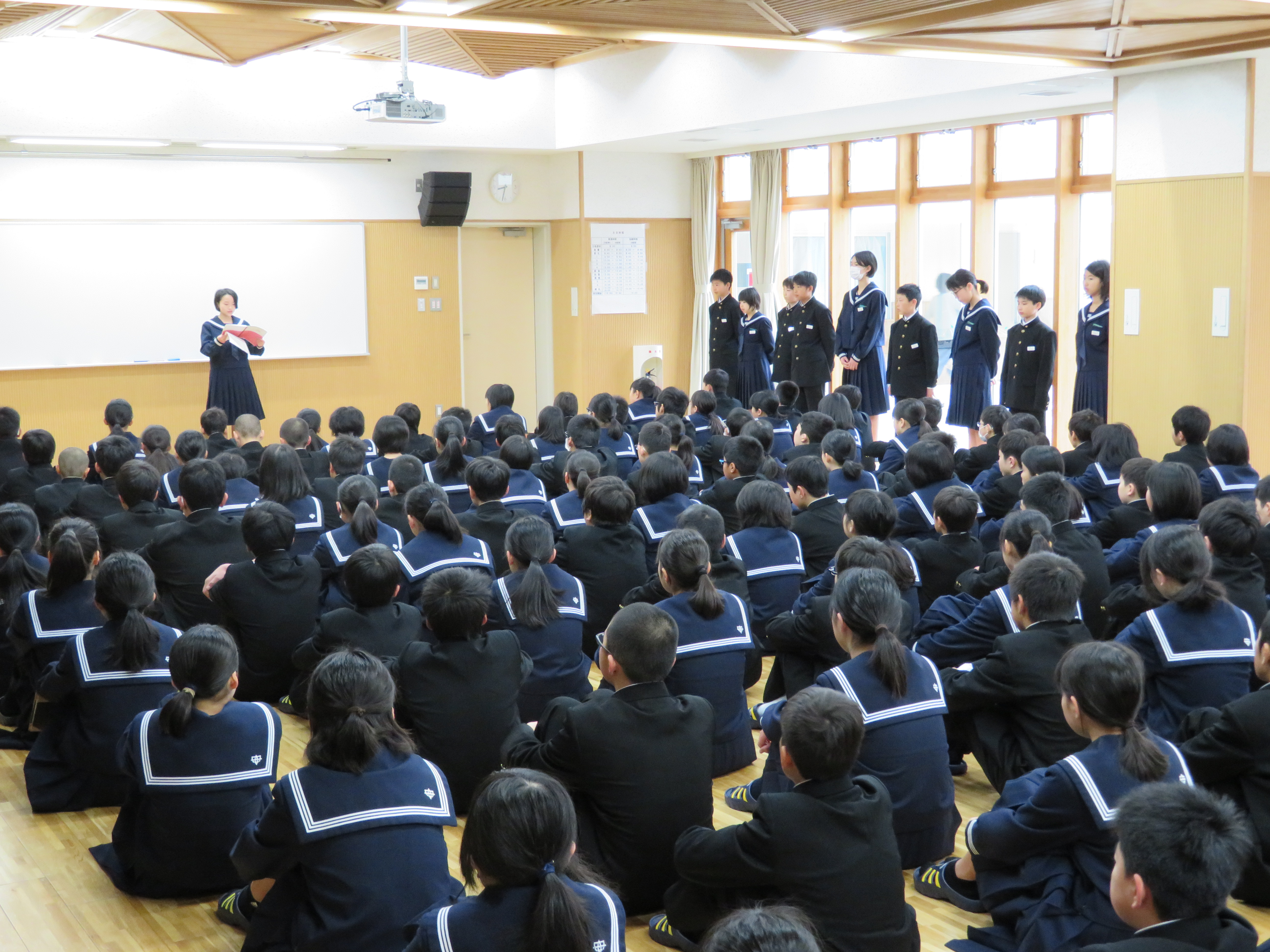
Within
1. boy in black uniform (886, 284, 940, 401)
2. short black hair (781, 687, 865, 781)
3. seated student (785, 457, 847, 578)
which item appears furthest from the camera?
boy in black uniform (886, 284, 940, 401)

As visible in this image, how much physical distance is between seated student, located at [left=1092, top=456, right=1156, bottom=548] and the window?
21.8 ft

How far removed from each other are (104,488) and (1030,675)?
179 inches

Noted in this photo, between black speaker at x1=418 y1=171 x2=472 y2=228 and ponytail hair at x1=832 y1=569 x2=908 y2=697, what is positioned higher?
black speaker at x1=418 y1=171 x2=472 y2=228

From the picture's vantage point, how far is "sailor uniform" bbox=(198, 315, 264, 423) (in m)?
10.2

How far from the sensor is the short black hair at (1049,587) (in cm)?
333

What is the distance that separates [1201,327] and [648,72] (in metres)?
5.00

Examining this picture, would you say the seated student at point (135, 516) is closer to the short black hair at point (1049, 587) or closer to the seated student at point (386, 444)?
the seated student at point (386, 444)

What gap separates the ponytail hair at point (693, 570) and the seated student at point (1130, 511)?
2.05 metres

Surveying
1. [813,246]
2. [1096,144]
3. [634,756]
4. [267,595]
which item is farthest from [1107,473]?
[813,246]

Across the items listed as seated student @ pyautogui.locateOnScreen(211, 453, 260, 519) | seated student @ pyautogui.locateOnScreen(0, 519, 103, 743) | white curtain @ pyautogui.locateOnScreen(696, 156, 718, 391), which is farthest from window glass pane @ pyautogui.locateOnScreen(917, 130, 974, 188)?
seated student @ pyautogui.locateOnScreen(0, 519, 103, 743)

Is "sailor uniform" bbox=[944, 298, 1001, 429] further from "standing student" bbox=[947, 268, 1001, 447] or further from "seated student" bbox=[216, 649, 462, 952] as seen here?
"seated student" bbox=[216, 649, 462, 952]

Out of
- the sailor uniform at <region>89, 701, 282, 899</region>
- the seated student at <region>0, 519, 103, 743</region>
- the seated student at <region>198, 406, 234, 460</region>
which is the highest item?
the seated student at <region>198, 406, 234, 460</region>

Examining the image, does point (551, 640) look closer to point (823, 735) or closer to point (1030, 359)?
point (823, 735)

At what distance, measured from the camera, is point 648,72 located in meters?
10.3
